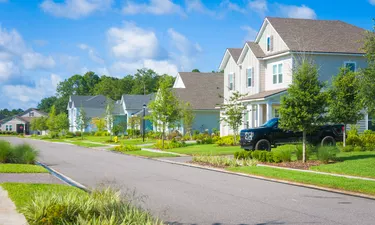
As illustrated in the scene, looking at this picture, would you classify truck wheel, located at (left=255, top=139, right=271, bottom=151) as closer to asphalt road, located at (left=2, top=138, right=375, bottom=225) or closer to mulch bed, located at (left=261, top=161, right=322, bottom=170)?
mulch bed, located at (left=261, top=161, right=322, bottom=170)

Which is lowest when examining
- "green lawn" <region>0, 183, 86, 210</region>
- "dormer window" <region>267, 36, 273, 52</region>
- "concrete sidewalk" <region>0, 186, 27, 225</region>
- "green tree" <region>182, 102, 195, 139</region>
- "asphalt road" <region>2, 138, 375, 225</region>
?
"asphalt road" <region>2, 138, 375, 225</region>

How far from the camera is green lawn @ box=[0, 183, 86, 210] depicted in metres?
10.9

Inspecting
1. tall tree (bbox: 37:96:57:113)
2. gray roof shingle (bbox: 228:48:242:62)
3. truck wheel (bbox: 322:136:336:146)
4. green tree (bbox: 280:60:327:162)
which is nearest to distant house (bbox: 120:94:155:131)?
gray roof shingle (bbox: 228:48:242:62)

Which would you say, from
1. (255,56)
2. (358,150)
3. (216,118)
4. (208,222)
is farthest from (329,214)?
(216,118)

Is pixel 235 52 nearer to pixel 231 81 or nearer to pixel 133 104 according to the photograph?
pixel 231 81

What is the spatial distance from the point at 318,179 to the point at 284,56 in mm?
19725

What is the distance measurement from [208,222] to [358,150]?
56.9ft

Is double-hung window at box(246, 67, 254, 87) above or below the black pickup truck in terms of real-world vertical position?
above

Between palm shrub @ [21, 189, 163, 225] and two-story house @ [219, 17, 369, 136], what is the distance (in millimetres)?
24036

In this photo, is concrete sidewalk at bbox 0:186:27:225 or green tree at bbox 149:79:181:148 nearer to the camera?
concrete sidewalk at bbox 0:186:27:225

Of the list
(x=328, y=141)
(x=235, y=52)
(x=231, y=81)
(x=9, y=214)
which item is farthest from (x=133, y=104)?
(x=9, y=214)

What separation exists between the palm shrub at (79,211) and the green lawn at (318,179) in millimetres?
7311

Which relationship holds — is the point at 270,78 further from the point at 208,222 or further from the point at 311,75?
the point at 208,222

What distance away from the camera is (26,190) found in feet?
41.6
